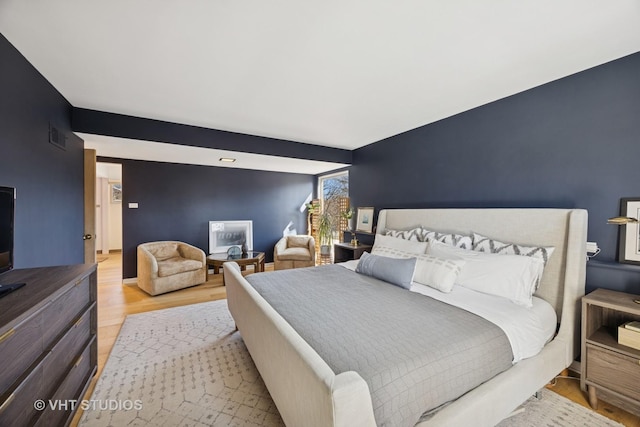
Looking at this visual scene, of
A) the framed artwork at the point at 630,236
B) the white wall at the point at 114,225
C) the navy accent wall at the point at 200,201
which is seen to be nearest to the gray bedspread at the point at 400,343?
the framed artwork at the point at 630,236

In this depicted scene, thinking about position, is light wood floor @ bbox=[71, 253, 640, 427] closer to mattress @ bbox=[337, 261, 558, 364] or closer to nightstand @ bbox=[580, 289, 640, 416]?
nightstand @ bbox=[580, 289, 640, 416]

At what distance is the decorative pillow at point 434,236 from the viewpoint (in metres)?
2.57

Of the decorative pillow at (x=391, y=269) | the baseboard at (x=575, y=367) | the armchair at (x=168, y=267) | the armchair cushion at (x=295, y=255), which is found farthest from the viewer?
the armchair cushion at (x=295, y=255)

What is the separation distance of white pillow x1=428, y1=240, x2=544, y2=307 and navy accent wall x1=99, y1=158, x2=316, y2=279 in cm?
442

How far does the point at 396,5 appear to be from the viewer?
1412 mm

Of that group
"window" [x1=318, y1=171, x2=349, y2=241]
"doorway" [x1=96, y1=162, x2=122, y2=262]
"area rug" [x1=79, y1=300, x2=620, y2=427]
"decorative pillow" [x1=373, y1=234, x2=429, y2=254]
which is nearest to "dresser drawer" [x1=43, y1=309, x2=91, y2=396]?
"area rug" [x1=79, y1=300, x2=620, y2=427]

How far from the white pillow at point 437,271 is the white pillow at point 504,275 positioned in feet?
0.33

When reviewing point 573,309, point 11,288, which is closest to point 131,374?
point 11,288

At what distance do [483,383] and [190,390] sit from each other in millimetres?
1946

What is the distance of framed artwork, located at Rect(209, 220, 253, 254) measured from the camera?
17.3 feet

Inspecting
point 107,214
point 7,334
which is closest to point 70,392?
point 7,334

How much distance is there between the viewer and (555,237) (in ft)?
6.86

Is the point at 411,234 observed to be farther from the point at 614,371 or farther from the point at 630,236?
the point at 614,371

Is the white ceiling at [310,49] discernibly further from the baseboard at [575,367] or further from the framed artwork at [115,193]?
the framed artwork at [115,193]
